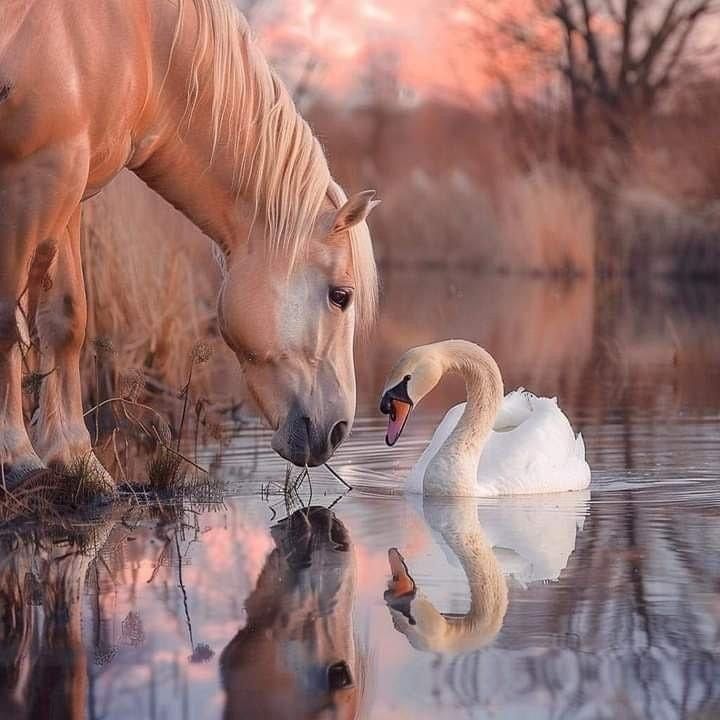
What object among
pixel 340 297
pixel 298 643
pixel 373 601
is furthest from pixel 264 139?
pixel 298 643

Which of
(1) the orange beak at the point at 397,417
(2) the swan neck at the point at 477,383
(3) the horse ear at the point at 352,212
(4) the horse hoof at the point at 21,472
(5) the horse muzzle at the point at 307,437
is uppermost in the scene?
(3) the horse ear at the point at 352,212

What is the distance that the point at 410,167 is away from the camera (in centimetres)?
2380

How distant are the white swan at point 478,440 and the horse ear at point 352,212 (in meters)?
1.11

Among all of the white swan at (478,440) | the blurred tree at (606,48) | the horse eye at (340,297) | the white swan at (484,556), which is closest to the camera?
the white swan at (484,556)

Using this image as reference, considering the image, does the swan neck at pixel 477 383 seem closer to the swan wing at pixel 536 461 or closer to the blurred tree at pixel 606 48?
the swan wing at pixel 536 461

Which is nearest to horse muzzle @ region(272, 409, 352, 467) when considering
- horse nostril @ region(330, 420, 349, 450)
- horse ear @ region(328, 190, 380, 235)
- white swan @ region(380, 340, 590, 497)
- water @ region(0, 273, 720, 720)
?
horse nostril @ region(330, 420, 349, 450)

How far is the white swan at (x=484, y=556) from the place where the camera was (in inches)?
146

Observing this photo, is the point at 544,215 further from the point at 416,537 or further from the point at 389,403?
the point at 416,537

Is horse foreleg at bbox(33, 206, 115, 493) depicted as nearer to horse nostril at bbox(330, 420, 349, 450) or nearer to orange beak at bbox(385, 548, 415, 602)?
horse nostril at bbox(330, 420, 349, 450)

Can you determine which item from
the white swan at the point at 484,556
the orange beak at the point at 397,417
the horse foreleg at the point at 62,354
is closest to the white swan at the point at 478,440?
the orange beak at the point at 397,417

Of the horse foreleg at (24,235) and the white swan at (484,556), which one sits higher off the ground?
the horse foreleg at (24,235)

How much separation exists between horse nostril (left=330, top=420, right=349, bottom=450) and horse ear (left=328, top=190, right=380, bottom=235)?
614mm

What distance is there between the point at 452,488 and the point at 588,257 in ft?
51.4

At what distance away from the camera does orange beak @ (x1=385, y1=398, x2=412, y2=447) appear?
6312 mm
